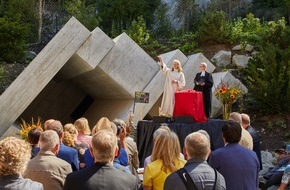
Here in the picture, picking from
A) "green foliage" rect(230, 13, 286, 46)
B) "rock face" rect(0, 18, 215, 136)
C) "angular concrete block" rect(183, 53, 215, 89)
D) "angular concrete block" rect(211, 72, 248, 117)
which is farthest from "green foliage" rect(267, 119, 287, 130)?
"green foliage" rect(230, 13, 286, 46)

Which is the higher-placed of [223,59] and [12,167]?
[223,59]

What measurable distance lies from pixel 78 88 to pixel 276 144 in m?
8.13

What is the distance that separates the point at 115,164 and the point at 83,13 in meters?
16.5

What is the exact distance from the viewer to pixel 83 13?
766 inches

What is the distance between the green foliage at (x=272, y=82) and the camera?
1254 cm

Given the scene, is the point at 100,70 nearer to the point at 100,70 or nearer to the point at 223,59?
the point at 100,70

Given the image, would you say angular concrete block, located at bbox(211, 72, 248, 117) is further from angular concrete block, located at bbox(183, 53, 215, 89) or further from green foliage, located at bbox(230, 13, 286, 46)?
green foliage, located at bbox(230, 13, 286, 46)

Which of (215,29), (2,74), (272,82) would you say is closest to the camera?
(272,82)

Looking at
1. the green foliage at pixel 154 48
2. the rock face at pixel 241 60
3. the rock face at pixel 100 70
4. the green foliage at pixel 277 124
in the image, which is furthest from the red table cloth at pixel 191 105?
the green foliage at pixel 154 48

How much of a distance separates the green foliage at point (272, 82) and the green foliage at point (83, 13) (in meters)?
7.71

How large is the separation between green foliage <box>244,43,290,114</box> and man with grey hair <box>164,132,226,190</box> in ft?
31.5

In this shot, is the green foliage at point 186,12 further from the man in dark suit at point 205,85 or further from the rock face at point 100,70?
the man in dark suit at point 205,85

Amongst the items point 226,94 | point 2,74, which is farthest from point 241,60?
point 2,74

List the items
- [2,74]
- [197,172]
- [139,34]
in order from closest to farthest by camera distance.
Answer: [197,172] < [2,74] < [139,34]
